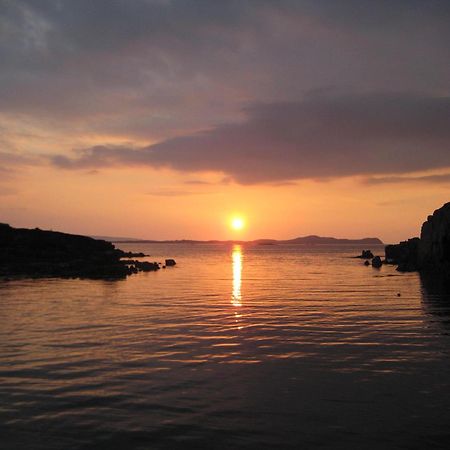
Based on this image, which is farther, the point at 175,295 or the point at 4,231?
the point at 4,231

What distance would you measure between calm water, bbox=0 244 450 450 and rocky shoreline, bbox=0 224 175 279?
3302 cm

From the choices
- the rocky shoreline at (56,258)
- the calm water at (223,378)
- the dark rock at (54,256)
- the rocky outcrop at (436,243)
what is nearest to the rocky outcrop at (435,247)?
the rocky outcrop at (436,243)

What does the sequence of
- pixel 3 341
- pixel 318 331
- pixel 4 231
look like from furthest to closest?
pixel 4 231 < pixel 318 331 < pixel 3 341

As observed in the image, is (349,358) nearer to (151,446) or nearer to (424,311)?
(151,446)

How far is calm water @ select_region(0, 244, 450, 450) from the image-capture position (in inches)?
450

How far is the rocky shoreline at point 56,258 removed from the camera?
65000 millimetres

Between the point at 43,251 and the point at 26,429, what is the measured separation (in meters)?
78.1

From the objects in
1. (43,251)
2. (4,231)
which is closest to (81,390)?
(43,251)

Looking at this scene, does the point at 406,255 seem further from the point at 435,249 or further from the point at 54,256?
the point at 54,256

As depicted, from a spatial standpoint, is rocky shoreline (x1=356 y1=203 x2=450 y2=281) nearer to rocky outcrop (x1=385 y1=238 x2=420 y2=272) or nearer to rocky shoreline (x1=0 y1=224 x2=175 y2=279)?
rocky outcrop (x1=385 y1=238 x2=420 y2=272)

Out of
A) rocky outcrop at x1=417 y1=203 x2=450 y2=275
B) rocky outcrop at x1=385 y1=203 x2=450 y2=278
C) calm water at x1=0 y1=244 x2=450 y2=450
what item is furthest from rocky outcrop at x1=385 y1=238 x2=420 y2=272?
calm water at x1=0 y1=244 x2=450 y2=450

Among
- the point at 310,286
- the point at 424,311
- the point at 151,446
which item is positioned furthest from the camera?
the point at 310,286

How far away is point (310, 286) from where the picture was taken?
51.4 meters

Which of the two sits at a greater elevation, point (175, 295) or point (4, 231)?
point (4, 231)
